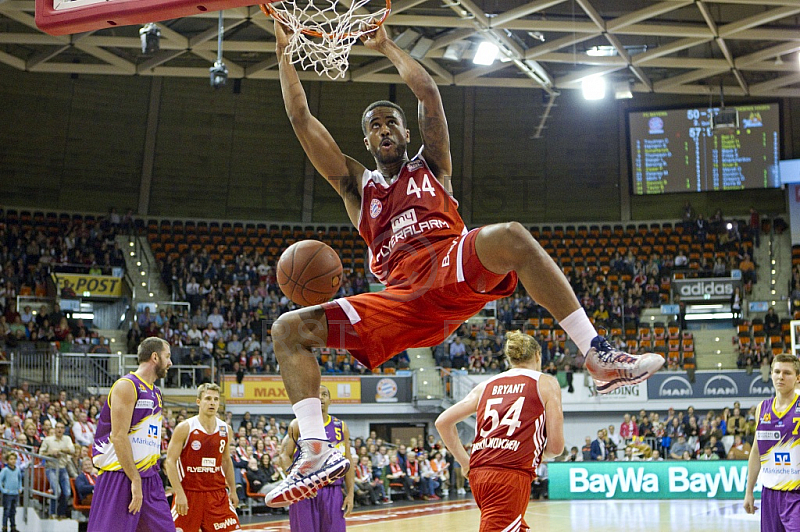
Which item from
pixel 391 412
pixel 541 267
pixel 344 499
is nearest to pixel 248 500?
pixel 391 412

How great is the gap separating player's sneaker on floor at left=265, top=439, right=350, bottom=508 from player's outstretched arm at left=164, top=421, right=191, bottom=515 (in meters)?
3.45

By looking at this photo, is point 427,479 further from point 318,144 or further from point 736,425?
point 318,144

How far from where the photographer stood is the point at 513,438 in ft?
16.9

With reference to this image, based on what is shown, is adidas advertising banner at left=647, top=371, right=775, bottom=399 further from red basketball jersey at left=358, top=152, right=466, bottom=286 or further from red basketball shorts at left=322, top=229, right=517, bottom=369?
red basketball shorts at left=322, top=229, right=517, bottom=369

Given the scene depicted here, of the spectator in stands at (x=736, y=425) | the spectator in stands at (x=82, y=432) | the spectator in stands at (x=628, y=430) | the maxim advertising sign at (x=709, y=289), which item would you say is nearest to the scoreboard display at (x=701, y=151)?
the maxim advertising sign at (x=709, y=289)

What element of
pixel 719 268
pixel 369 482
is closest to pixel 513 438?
pixel 369 482

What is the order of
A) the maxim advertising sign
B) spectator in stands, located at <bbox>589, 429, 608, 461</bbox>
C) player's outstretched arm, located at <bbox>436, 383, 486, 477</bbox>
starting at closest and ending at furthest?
player's outstretched arm, located at <bbox>436, 383, 486, 477</bbox>, spectator in stands, located at <bbox>589, 429, 608, 461</bbox>, the maxim advertising sign

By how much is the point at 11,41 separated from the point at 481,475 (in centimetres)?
1864

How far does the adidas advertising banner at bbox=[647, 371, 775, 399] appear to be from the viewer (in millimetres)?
21781

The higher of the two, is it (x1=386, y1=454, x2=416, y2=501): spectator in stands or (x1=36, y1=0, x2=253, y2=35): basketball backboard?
(x1=36, y1=0, x2=253, y2=35): basketball backboard

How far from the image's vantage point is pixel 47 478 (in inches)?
451

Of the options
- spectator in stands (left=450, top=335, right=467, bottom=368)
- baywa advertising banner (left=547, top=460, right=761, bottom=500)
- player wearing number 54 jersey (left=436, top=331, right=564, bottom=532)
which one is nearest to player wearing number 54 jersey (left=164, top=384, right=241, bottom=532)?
player wearing number 54 jersey (left=436, top=331, right=564, bottom=532)

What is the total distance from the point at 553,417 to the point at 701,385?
59.5ft

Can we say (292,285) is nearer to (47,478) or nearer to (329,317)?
(329,317)
